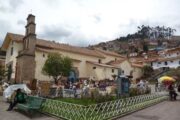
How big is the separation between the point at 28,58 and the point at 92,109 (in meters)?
22.1

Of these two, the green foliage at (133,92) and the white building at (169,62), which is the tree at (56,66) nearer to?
the green foliage at (133,92)

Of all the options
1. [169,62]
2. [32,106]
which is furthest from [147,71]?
[32,106]

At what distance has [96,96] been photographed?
52.1ft

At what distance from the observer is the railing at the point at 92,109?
1152cm

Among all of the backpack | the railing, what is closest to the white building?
the railing

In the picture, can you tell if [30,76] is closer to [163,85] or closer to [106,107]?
[163,85]

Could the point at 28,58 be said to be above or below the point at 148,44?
below

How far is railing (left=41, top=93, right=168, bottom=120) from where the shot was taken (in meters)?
11.5

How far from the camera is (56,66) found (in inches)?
1427

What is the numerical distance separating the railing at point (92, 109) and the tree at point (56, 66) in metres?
20.9

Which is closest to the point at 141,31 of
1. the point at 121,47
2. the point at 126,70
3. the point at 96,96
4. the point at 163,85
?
the point at 121,47

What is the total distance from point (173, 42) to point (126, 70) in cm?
8505

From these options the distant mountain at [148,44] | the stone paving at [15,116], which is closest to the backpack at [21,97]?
the stone paving at [15,116]

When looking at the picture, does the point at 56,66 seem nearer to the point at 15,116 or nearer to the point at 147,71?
the point at 15,116
